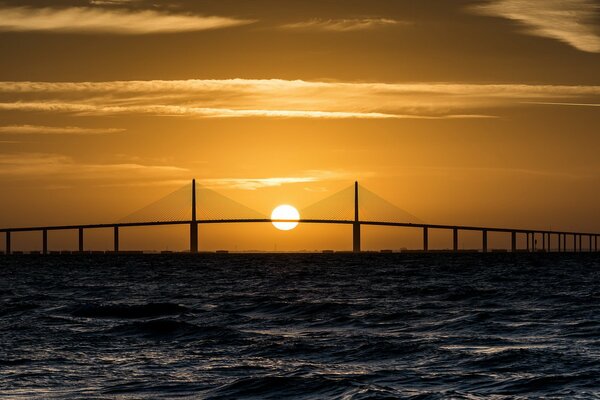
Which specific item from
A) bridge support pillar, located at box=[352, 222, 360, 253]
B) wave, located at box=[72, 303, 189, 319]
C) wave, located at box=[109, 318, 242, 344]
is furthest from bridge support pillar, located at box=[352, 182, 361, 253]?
wave, located at box=[109, 318, 242, 344]

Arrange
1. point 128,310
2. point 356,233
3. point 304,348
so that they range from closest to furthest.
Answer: point 304,348 < point 128,310 < point 356,233

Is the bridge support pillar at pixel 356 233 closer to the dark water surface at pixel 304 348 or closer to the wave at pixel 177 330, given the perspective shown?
the dark water surface at pixel 304 348

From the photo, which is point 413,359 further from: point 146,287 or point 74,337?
point 146,287

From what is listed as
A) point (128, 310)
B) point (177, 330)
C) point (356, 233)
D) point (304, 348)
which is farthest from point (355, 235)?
point (304, 348)

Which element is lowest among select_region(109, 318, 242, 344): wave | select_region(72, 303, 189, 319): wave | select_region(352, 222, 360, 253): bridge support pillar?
select_region(352, 222, 360, 253): bridge support pillar

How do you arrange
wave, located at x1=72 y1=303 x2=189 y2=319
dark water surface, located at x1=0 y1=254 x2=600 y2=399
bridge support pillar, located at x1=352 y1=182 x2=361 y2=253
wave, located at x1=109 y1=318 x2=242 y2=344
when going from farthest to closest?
bridge support pillar, located at x1=352 y1=182 x2=361 y2=253
wave, located at x1=72 y1=303 x2=189 y2=319
wave, located at x1=109 y1=318 x2=242 y2=344
dark water surface, located at x1=0 y1=254 x2=600 y2=399

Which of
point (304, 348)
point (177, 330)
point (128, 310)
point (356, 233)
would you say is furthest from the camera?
point (356, 233)

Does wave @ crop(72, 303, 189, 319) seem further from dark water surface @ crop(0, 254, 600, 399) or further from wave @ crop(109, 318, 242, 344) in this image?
wave @ crop(109, 318, 242, 344)

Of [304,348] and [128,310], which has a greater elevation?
[304,348]

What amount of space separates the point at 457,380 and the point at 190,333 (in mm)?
10704

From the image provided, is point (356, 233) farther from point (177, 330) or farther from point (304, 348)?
point (304, 348)

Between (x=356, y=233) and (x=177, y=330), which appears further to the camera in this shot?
(x=356, y=233)

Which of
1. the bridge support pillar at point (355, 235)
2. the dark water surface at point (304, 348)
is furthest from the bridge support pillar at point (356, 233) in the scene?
the dark water surface at point (304, 348)

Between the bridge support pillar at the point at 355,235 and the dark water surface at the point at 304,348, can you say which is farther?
the bridge support pillar at the point at 355,235
